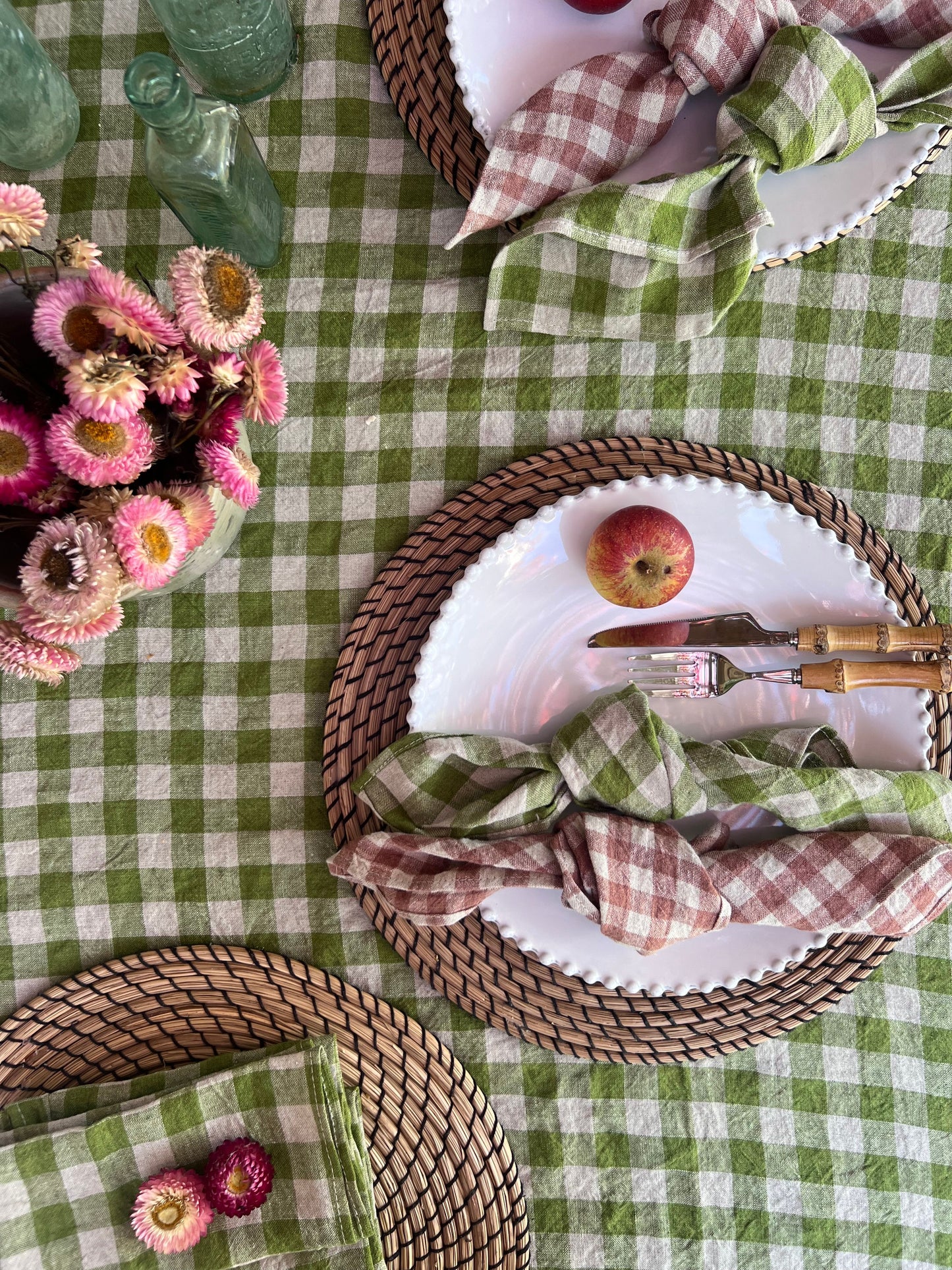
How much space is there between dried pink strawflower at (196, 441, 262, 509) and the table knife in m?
0.33

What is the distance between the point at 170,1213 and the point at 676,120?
3.05 feet

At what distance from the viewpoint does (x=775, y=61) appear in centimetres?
61

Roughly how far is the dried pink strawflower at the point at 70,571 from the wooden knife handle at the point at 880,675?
506 mm

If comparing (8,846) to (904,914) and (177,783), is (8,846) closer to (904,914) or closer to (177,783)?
(177,783)

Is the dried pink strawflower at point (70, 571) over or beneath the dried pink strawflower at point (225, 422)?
beneath

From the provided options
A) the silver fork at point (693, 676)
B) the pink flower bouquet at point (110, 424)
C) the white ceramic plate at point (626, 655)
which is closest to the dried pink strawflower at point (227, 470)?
the pink flower bouquet at point (110, 424)

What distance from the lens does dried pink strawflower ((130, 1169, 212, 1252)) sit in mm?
646

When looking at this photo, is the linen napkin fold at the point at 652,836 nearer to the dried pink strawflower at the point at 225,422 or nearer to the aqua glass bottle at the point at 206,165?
the dried pink strawflower at the point at 225,422

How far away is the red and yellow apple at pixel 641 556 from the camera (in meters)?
0.64

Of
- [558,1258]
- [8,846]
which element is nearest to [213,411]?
[8,846]

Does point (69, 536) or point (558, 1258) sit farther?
point (558, 1258)

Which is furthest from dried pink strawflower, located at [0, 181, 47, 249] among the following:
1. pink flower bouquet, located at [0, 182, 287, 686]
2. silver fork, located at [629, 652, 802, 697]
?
→ silver fork, located at [629, 652, 802, 697]

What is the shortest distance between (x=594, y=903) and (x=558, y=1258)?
34cm

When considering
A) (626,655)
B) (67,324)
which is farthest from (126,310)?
(626,655)
